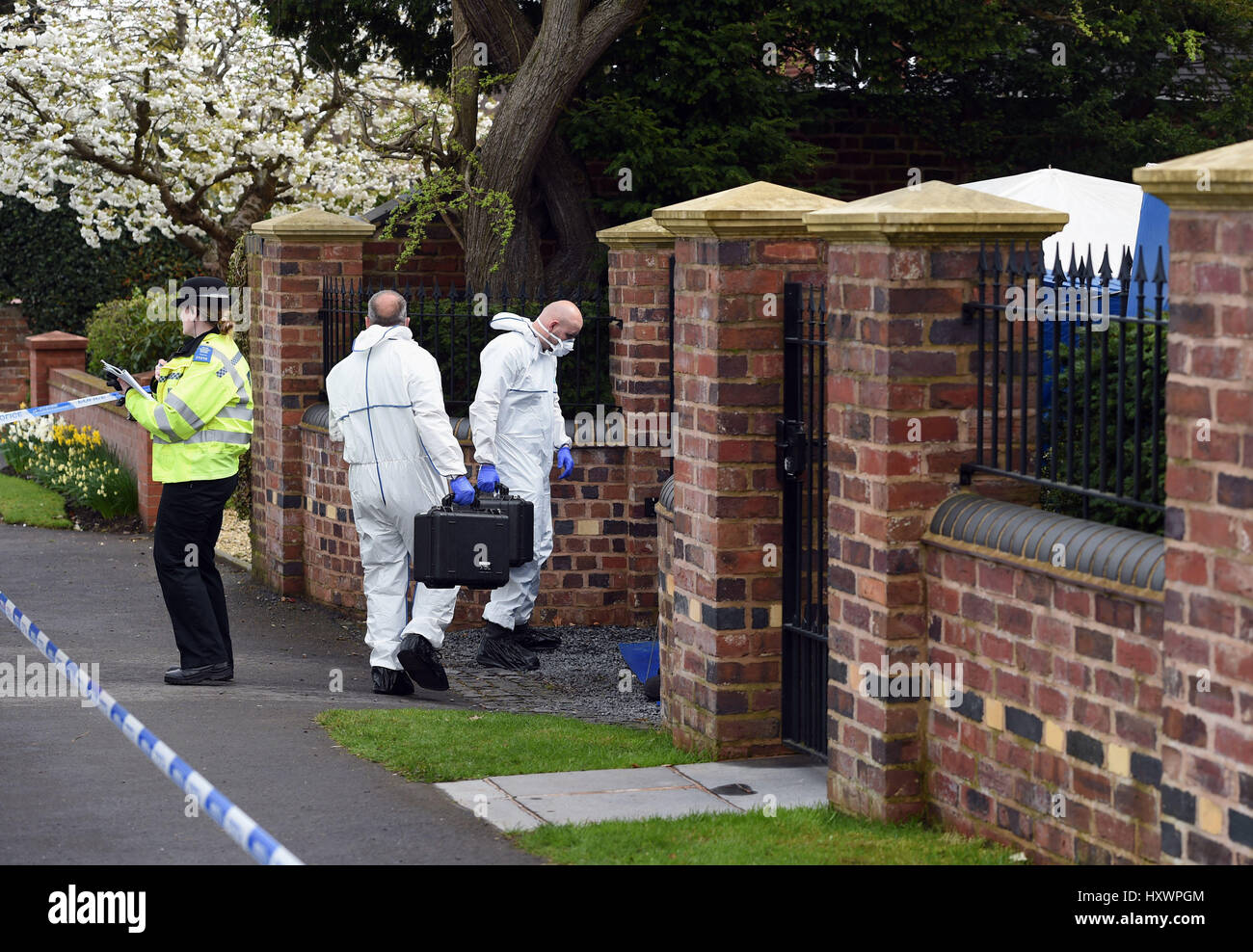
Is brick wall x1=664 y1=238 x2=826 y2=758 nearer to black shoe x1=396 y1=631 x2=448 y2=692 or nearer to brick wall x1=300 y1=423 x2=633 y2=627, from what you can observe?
black shoe x1=396 y1=631 x2=448 y2=692

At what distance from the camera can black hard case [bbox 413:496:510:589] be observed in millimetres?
8195

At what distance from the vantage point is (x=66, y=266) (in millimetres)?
24062

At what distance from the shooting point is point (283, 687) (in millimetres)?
8656

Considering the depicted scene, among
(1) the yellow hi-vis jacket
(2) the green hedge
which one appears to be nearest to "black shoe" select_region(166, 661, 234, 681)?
(1) the yellow hi-vis jacket

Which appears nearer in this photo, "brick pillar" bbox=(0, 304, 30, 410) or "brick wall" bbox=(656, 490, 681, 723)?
"brick wall" bbox=(656, 490, 681, 723)

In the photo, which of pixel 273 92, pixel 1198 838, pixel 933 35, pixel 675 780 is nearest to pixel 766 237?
pixel 675 780

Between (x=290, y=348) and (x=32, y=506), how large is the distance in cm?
498

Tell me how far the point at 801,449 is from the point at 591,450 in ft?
13.6

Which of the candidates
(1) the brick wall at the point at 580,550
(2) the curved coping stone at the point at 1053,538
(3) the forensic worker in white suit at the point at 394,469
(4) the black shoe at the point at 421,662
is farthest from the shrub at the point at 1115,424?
(1) the brick wall at the point at 580,550

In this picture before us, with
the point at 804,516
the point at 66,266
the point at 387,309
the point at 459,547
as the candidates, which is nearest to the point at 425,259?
the point at 387,309

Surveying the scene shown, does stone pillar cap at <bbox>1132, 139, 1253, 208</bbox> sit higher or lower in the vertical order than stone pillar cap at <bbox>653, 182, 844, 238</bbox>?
lower

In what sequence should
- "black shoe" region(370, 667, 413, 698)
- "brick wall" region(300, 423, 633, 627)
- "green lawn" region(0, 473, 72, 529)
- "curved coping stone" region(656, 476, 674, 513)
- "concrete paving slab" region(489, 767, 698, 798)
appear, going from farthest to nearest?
"green lawn" region(0, 473, 72, 529) → "brick wall" region(300, 423, 633, 627) → "black shoe" region(370, 667, 413, 698) → "curved coping stone" region(656, 476, 674, 513) → "concrete paving slab" region(489, 767, 698, 798)

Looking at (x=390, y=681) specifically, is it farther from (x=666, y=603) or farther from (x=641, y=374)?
(x=641, y=374)

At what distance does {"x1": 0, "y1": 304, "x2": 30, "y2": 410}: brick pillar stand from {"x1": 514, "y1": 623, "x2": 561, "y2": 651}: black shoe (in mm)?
16742
